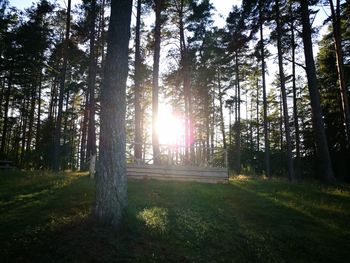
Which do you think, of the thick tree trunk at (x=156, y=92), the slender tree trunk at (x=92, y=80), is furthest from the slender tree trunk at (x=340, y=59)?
the slender tree trunk at (x=92, y=80)

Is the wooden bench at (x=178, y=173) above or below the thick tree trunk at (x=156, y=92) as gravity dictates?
below

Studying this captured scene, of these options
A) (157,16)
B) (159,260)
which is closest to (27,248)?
(159,260)

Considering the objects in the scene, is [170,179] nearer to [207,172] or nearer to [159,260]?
[207,172]

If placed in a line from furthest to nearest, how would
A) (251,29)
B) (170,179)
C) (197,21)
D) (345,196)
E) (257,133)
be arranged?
(257,133), (197,21), (251,29), (170,179), (345,196)

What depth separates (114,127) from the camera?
18.9 ft

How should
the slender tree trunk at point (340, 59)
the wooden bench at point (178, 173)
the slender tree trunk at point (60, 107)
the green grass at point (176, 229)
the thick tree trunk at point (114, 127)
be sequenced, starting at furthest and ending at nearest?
the slender tree trunk at point (60, 107) < the slender tree trunk at point (340, 59) < the wooden bench at point (178, 173) < the thick tree trunk at point (114, 127) < the green grass at point (176, 229)

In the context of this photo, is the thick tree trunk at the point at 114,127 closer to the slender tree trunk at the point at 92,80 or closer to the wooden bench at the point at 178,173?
the wooden bench at the point at 178,173

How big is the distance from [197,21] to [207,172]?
13555 mm

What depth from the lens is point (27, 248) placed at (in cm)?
436

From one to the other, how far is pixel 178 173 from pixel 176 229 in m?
6.45

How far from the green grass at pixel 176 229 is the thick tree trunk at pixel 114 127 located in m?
0.41

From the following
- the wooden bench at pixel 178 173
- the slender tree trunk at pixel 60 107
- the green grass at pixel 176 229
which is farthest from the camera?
the slender tree trunk at pixel 60 107

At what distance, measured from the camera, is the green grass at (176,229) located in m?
4.54

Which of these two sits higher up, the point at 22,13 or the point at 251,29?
the point at 22,13
